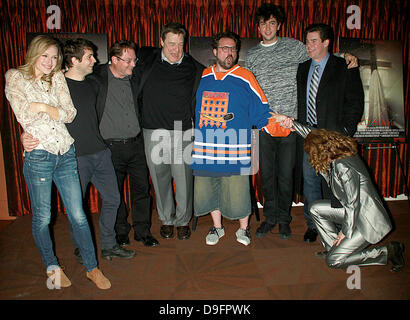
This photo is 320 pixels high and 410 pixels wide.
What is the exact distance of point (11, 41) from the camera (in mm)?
3125

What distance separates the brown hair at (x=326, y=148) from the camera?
80.0 inches

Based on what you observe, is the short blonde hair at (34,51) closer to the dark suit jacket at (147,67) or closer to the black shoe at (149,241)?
the dark suit jacket at (147,67)

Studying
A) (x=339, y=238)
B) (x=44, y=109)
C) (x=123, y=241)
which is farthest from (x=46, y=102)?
(x=339, y=238)

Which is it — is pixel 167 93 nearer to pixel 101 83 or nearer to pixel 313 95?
pixel 101 83

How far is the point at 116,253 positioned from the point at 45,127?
115cm

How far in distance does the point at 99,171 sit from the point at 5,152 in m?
1.84

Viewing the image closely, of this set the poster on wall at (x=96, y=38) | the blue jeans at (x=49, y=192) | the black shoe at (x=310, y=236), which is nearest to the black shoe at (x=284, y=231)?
the black shoe at (x=310, y=236)

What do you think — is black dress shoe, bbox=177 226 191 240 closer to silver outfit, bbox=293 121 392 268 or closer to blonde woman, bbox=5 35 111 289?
blonde woman, bbox=5 35 111 289

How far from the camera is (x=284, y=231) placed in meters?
2.72

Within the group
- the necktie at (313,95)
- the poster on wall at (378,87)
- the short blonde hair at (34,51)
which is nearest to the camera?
the short blonde hair at (34,51)

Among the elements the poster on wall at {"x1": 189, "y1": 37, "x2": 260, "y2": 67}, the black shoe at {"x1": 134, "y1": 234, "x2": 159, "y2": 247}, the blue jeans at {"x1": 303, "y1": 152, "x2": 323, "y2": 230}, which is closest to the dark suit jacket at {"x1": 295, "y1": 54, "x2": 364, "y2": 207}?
the blue jeans at {"x1": 303, "y1": 152, "x2": 323, "y2": 230}

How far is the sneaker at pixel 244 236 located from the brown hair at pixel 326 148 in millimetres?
913

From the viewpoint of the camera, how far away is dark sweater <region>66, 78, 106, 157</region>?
1.95 meters
